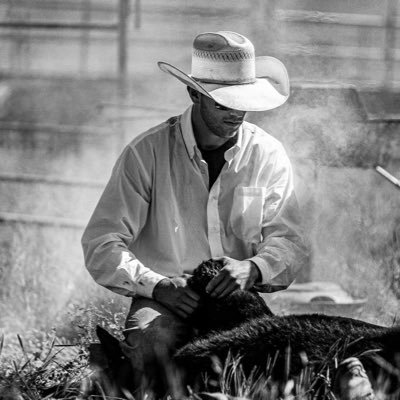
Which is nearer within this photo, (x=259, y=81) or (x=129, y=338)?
(x=129, y=338)

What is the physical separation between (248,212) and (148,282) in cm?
65

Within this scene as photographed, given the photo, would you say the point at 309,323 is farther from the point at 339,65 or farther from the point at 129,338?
the point at 339,65

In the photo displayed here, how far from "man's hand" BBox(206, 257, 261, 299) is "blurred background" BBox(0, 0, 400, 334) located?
94 centimetres

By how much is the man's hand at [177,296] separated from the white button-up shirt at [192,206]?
0.33 m

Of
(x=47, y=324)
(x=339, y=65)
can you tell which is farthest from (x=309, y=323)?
(x=339, y=65)

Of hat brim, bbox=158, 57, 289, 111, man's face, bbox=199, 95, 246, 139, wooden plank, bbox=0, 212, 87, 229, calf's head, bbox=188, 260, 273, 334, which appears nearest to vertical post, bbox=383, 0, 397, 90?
wooden plank, bbox=0, 212, 87, 229

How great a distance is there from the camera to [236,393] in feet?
13.5

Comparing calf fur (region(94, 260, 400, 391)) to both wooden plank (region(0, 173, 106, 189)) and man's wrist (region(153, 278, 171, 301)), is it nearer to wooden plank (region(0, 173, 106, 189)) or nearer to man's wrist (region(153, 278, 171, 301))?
man's wrist (region(153, 278, 171, 301))

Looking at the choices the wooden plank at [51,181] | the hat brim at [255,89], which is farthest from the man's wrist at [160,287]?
the wooden plank at [51,181]

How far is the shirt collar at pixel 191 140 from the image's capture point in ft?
16.7

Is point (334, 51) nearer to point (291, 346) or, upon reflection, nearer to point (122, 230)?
point (122, 230)

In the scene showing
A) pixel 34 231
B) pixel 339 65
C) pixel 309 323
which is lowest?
pixel 34 231

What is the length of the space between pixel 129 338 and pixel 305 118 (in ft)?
9.63

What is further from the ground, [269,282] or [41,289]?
[269,282]
